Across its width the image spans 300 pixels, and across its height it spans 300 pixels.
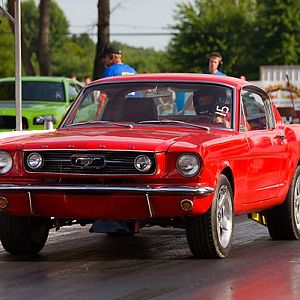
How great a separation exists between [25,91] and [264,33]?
5646cm

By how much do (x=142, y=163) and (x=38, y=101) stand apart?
45.1 ft

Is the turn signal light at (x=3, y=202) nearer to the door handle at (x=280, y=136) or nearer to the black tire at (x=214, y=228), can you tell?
the black tire at (x=214, y=228)

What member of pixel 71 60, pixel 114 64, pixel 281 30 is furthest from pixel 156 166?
pixel 71 60

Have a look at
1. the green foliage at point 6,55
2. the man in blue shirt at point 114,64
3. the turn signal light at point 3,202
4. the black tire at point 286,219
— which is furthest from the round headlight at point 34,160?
the green foliage at point 6,55

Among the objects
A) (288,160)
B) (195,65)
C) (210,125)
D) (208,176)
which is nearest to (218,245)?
(208,176)

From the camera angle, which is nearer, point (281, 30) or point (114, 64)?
point (114, 64)

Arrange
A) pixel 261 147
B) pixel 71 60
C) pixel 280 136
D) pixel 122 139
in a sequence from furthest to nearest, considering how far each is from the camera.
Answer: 1. pixel 71 60
2. pixel 280 136
3. pixel 261 147
4. pixel 122 139

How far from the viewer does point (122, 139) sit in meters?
9.10

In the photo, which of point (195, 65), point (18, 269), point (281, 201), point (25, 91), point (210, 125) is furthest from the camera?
point (195, 65)

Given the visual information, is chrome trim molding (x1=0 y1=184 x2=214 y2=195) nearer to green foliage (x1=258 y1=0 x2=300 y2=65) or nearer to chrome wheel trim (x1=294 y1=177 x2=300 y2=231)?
chrome wheel trim (x1=294 y1=177 x2=300 y2=231)

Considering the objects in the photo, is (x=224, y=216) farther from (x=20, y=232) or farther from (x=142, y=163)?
(x=20, y=232)

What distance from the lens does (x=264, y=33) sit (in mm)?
78000

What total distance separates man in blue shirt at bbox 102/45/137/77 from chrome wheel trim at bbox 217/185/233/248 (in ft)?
19.9

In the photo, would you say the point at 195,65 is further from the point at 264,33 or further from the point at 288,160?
the point at 288,160
